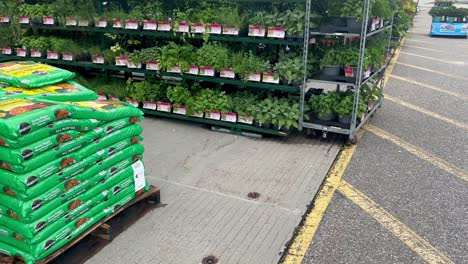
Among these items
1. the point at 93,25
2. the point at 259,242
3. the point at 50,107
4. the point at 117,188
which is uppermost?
the point at 93,25

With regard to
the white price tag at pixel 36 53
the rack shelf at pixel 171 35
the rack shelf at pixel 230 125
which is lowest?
the rack shelf at pixel 230 125

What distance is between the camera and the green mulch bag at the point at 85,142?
9.78ft

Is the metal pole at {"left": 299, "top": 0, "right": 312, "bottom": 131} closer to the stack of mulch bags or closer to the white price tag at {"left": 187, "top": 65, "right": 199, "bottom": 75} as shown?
the white price tag at {"left": 187, "top": 65, "right": 199, "bottom": 75}

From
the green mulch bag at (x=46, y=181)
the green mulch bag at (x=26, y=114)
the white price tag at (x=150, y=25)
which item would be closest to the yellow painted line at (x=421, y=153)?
the white price tag at (x=150, y=25)

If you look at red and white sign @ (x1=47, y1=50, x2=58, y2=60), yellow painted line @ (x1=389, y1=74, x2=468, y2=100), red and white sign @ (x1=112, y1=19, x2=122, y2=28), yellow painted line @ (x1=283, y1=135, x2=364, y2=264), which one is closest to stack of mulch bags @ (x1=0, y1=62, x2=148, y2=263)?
yellow painted line @ (x1=283, y1=135, x2=364, y2=264)

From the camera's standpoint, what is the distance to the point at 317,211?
4242 millimetres

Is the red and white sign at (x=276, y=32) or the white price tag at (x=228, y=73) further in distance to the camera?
the white price tag at (x=228, y=73)

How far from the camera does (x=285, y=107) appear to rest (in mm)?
5930

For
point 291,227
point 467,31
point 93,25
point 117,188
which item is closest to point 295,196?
point 291,227

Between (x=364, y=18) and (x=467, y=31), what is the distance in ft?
48.5

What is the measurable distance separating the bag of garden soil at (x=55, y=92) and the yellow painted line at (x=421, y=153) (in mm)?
4299

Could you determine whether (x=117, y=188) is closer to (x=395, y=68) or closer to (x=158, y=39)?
(x=158, y=39)

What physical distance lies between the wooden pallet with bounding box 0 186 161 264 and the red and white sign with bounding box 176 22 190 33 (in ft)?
9.34

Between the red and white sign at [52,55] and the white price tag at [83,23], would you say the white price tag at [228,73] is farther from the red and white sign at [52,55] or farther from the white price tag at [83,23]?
the red and white sign at [52,55]
